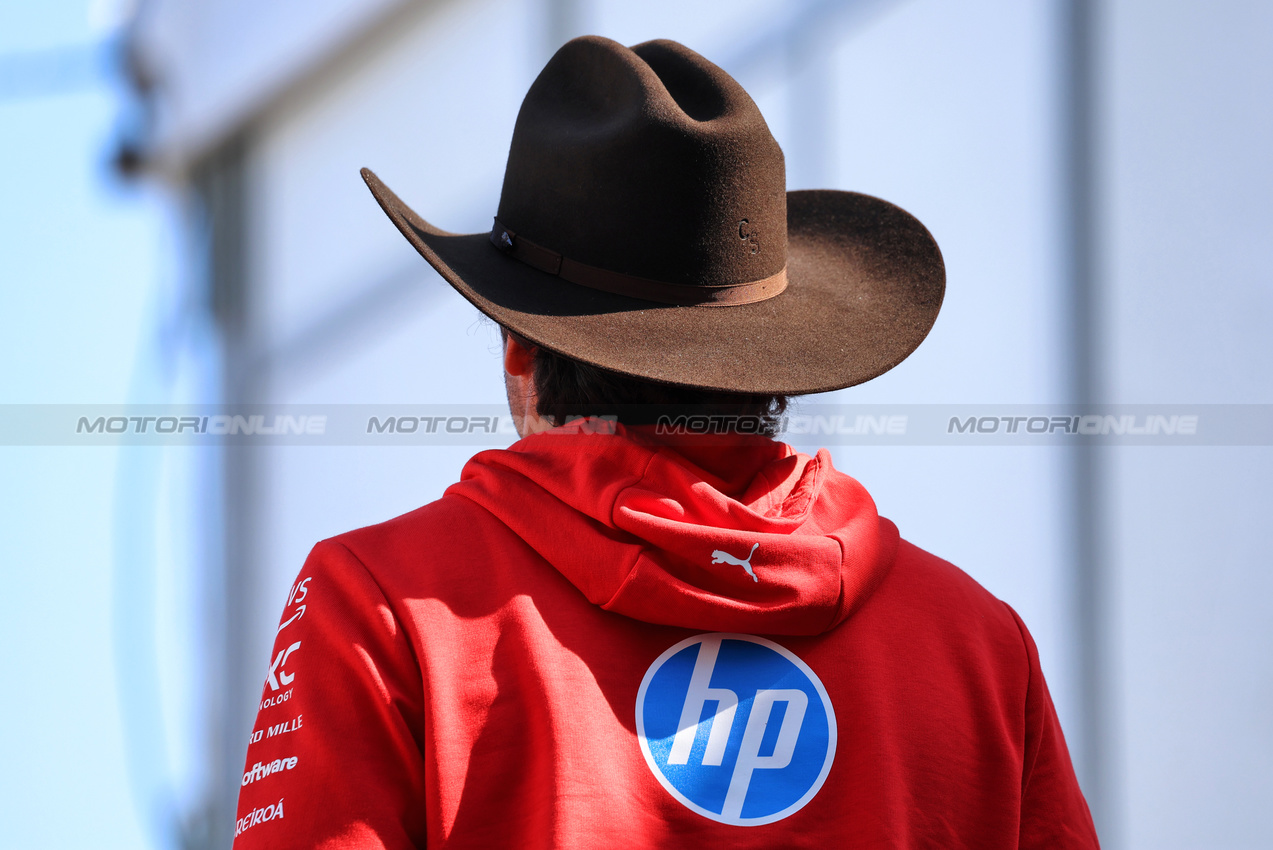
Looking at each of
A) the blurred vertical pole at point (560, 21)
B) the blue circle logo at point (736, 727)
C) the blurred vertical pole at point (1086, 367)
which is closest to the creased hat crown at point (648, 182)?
the blue circle logo at point (736, 727)

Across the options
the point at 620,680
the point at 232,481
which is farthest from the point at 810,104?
the point at 620,680

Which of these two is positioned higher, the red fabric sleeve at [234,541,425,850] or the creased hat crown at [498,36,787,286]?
the creased hat crown at [498,36,787,286]

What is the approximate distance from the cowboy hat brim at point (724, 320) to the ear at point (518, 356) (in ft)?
0.17

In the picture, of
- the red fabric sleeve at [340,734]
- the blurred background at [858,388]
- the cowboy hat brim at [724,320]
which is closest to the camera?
the red fabric sleeve at [340,734]

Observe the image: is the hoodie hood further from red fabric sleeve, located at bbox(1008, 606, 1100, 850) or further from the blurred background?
the blurred background

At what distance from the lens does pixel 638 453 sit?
71 centimetres

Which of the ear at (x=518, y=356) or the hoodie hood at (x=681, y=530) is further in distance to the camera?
the ear at (x=518, y=356)

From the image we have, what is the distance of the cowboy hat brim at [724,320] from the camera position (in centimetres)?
71

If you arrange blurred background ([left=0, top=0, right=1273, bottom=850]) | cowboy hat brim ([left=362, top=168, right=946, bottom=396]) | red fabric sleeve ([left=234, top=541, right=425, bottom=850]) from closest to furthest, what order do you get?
1. red fabric sleeve ([left=234, top=541, right=425, bottom=850])
2. cowboy hat brim ([left=362, top=168, right=946, bottom=396])
3. blurred background ([left=0, top=0, right=1273, bottom=850])

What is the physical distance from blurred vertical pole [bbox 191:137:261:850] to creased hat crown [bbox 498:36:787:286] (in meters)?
1.05

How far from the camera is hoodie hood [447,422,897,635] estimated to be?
0.66 meters

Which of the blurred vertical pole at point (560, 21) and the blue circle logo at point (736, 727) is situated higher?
the blurred vertical pole at point (560, 21)

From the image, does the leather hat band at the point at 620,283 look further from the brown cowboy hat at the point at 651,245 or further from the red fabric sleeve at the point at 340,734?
the red fabric sleeve at the point at 340,734

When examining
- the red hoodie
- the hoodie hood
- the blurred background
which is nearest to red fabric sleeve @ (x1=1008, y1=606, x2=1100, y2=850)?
the red hoodie
